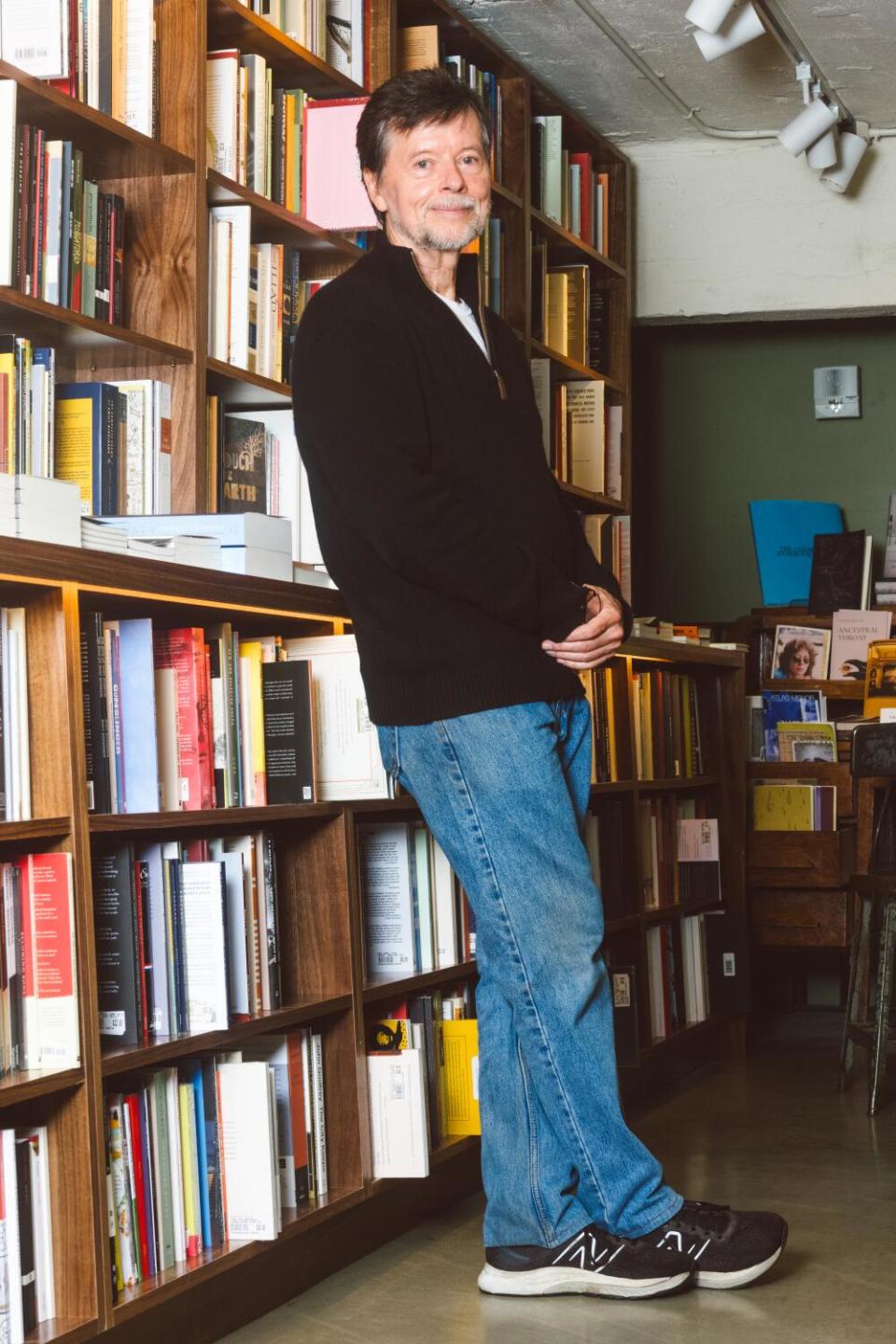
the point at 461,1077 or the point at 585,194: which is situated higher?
the point at 585,194

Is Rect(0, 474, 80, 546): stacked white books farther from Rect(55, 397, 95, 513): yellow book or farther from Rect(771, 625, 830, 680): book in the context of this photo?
Rect(771, 625, 830, 680): book

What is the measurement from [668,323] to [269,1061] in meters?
3.47

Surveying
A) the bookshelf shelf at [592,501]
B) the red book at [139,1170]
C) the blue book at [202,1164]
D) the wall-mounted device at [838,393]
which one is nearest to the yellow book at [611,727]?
the bookshelf shelf at [592,501]

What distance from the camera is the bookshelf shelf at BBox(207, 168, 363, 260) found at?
288cm

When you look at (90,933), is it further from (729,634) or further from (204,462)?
(729,634)

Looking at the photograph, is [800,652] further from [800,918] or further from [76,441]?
[76,441]

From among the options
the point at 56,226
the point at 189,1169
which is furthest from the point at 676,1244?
the point at 56,226

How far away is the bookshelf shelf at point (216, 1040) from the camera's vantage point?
190cm

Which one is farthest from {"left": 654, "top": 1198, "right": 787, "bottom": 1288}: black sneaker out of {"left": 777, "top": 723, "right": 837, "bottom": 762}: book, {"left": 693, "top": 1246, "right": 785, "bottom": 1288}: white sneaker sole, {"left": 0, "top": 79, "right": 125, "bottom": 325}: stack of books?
{"left": 777, "top": 723, "right": 837, "bottom": 762}: book

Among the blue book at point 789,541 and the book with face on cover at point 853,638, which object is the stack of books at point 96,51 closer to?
the book with face on cover at point 853,638

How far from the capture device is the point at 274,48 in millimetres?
3072

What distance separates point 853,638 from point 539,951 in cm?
307

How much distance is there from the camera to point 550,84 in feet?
14.9

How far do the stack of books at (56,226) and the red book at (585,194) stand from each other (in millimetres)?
2268
